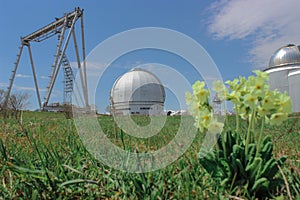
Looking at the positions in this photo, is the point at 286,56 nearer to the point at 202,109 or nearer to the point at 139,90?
the point at 139,90

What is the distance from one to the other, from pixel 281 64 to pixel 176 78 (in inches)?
1199

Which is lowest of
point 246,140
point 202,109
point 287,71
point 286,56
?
point 246,140

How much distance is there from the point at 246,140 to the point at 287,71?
30.1 m

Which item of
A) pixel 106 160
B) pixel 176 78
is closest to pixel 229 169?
pixel 106 160

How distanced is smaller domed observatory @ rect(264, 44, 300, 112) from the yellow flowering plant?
26530 millimetres

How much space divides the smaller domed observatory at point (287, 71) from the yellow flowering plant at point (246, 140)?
87.0ft

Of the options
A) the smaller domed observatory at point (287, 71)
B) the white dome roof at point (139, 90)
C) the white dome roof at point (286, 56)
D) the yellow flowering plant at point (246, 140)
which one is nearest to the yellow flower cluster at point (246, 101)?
the yellow flowering plant at point (246, 140)

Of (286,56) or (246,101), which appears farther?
(286,56)

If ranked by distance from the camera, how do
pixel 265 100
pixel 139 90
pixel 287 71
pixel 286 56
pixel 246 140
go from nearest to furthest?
1. pixel 265 100
2. pixel 246 140
3. pixel 139 90
4. pixel 287 71
5. pixel 286 56

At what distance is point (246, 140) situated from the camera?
3.29 ft

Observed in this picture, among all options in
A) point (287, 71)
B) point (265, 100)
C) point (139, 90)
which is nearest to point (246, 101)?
point (265, 100)

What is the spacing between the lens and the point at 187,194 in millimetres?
993

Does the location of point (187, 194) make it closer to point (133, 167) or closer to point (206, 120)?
point (206, 120)

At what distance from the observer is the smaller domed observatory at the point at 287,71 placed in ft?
83.6
